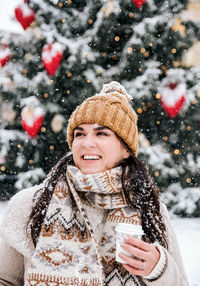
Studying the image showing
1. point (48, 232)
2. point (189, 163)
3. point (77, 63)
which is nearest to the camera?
point (48, 232)

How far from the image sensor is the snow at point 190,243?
320 cm

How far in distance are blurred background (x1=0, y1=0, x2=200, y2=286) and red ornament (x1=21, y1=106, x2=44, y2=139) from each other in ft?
0.05

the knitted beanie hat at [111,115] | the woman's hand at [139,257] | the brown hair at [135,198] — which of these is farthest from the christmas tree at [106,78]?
the woman's hand at [139,257]

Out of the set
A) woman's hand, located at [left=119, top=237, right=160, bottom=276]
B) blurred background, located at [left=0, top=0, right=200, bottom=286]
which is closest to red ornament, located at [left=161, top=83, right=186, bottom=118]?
blurred background, located at [left=0, top=0, right=200, bottom=286]

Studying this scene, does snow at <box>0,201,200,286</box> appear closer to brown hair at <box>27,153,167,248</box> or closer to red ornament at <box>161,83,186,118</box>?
red ornament at <box>161,83,186,118</box>

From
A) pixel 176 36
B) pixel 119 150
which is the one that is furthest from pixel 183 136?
pixel 119 150

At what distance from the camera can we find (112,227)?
54.9 inches

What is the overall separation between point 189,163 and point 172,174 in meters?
0.35

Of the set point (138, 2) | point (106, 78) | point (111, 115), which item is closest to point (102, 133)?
point (111, 115)

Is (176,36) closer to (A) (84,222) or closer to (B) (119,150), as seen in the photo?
(B) (119,150)

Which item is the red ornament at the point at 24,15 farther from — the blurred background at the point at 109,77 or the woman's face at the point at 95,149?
the woman's face at the point at 95,149

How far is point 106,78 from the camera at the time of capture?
436 cm

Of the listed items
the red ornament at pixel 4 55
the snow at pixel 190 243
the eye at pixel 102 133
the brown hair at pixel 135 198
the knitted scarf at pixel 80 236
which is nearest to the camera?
the knitted scarf at pixel 80 236

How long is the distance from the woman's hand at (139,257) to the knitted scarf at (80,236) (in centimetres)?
17
